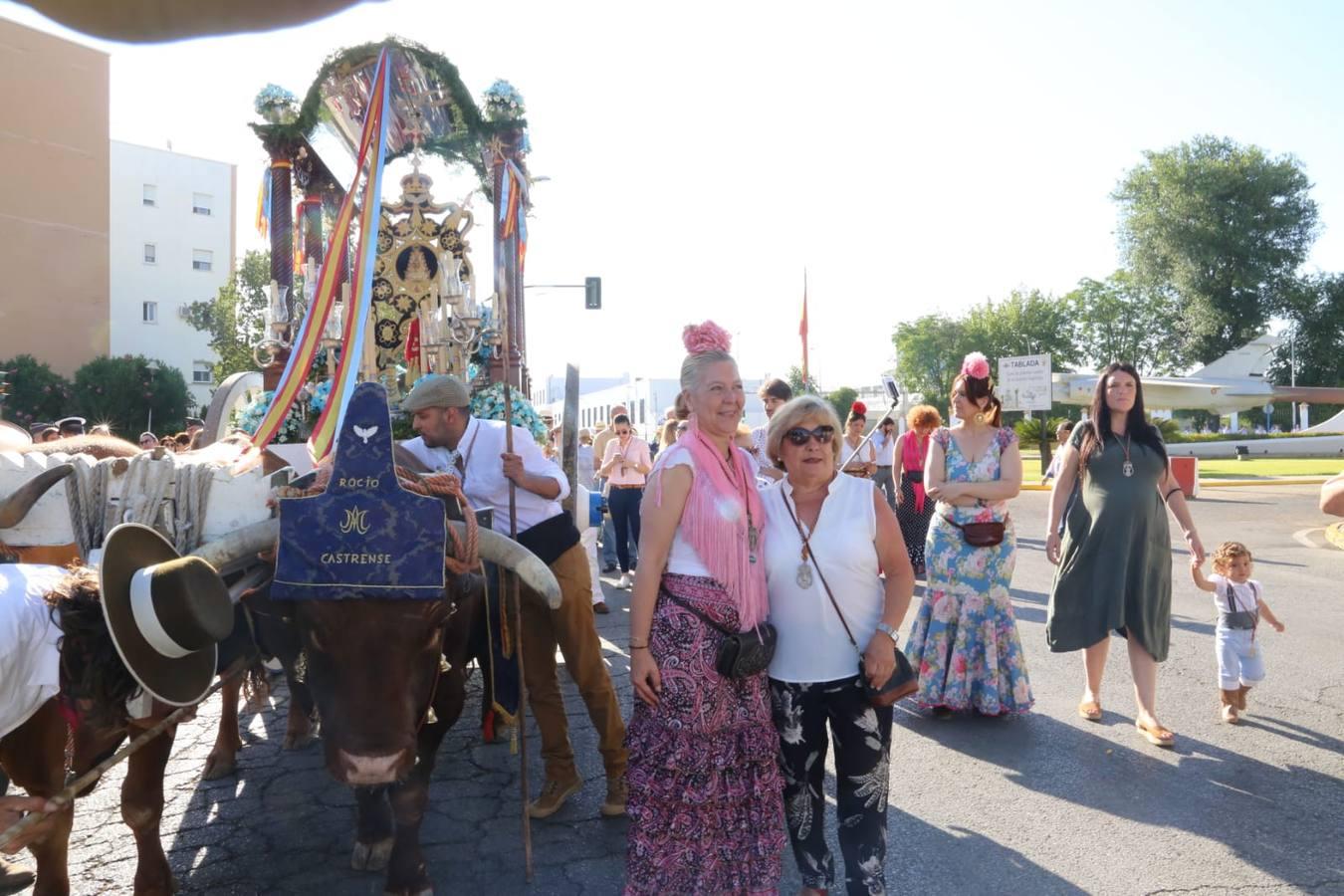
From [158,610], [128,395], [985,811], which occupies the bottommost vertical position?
[985,811]

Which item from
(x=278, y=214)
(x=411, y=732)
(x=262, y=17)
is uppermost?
(x=278, y=214)

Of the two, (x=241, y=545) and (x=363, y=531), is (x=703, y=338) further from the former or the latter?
(x=241, y=545)

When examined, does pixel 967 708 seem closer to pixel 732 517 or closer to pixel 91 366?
pixel 732 517

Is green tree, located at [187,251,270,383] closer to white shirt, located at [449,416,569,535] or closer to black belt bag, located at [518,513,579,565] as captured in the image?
white shirt, located at [449,416,569,535]

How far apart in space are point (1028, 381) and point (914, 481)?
1582 centimetres

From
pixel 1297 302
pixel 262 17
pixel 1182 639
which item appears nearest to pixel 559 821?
pixel 262 17

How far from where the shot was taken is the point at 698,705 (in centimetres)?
296

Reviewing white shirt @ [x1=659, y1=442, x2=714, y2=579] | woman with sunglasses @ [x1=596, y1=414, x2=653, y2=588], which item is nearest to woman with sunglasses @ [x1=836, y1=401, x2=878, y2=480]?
woman with sunglasses @ [x1=596, y1=414, x2=653, y2=588]

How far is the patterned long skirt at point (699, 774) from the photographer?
9.68ft

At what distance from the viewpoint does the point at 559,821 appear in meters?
4.09

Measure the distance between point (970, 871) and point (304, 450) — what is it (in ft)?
13.5

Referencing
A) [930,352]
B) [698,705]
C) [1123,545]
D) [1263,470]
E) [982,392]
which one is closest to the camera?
[698,705]

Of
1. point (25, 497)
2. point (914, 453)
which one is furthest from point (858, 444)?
point (25, 497)

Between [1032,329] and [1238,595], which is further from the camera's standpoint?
[1032,329]
